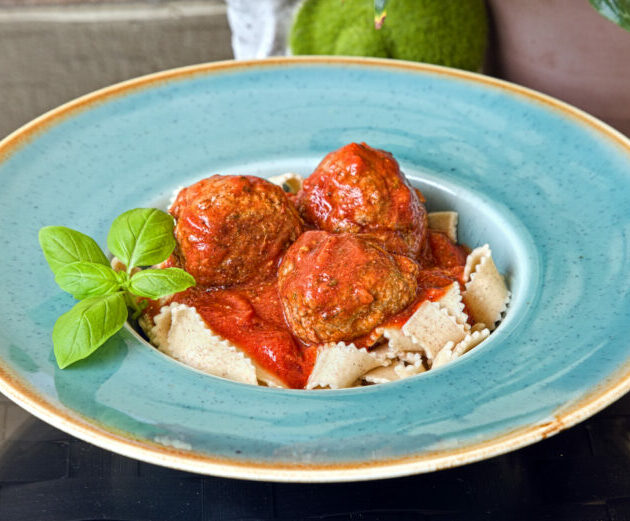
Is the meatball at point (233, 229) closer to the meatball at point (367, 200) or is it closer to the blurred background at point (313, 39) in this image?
the meatball at point (367, 200)

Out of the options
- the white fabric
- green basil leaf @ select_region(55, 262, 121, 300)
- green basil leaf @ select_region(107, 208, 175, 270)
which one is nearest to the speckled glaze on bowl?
green basil leaf @ select_region(55, 262, 121, 300)

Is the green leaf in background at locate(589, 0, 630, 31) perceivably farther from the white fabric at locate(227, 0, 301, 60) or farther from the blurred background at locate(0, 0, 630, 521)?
the white fabric at locate(227, 0, 301, 60)

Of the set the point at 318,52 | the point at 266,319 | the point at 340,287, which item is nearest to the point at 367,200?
the point at 340,287

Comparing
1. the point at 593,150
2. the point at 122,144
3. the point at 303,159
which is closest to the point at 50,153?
the point at 122,144

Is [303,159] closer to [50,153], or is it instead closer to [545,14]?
[50,153]

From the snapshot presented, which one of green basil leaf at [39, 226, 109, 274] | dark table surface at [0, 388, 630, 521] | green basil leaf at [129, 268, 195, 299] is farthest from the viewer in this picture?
green basil leaf at [39, 226, 109, 274]

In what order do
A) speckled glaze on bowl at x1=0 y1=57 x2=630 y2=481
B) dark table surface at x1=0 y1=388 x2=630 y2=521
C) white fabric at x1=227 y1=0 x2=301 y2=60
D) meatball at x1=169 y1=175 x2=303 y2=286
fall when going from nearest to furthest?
speckled glaze on bowl at x1=0 y1=57 x2=630 y2=481, dark table surface at x1=0 y1=388 x2=630 y2=521, meatball at x1=169 y1=175 x2=303 y2=286, white fabric at x1=227 y1=0 x2=301 y2=60
